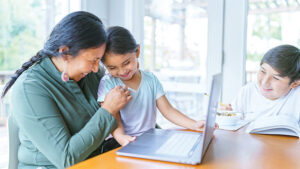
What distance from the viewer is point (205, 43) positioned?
2.68 meters

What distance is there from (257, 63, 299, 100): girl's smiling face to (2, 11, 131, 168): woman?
860 mm

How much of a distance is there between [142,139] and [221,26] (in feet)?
5.89

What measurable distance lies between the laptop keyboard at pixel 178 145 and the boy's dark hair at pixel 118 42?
45 cm

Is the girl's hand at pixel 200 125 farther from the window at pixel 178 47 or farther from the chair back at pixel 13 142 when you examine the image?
the window at pixel 178 47

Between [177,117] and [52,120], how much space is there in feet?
2.08

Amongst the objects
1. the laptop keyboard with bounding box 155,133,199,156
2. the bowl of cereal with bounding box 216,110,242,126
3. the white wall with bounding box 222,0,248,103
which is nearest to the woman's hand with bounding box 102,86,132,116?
the laptop keyboard with bounding box 155,133,199,156

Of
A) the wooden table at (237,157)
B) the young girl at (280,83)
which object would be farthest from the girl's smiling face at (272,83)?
the wooden table at (237,157)

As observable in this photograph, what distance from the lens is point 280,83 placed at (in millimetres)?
1580

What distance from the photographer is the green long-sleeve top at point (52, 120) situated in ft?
3.36

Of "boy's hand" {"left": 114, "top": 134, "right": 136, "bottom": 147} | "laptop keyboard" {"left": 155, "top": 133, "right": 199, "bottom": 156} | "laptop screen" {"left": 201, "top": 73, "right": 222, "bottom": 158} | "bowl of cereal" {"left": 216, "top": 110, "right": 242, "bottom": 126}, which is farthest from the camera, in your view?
"bowl of cereal" {"left": 216, "top": 110, "right": 242, "bottom": 126}

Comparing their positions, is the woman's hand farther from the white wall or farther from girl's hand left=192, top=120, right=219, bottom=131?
the white wall

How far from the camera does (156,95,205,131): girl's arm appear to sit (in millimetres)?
1327

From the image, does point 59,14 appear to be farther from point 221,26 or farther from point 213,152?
point 213,152

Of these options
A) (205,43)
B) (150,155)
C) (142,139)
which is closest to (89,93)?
(142,139)
